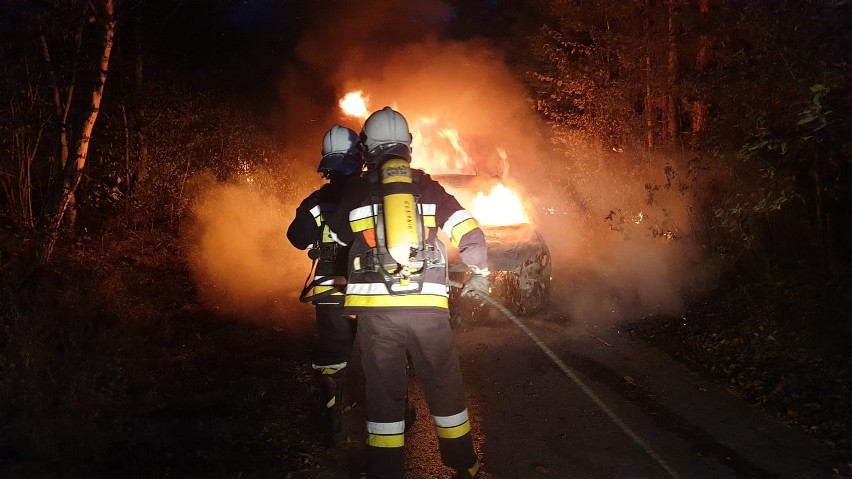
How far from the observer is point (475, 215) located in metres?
7.80

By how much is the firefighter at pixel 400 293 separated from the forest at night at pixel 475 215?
22.1 inches

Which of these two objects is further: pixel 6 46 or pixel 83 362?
pixel 6 46

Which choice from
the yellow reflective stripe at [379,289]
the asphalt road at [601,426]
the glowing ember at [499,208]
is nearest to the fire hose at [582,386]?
the asphalt road at [601,426]

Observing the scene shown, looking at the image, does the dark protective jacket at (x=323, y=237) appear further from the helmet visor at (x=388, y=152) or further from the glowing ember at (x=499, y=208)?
the glowing ember at (x=499, y=208)

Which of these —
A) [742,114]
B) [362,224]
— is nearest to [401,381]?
[362,224]

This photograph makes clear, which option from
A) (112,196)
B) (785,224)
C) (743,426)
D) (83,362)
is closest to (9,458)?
(83,362)

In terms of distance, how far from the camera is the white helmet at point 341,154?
442cm

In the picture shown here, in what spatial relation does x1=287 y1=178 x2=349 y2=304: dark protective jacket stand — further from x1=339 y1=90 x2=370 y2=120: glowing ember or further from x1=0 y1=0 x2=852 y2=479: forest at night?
x1=339 y1=90 x2=370 y2=120: glowing ember

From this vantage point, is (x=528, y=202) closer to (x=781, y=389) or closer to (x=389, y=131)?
(x=781, y=389)

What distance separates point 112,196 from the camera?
1012 centimetres

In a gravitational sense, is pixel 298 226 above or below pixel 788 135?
below

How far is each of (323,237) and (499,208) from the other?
4.09 meters

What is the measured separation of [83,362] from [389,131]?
356cm

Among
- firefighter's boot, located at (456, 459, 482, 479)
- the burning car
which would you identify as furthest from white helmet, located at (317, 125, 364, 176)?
the burning car
